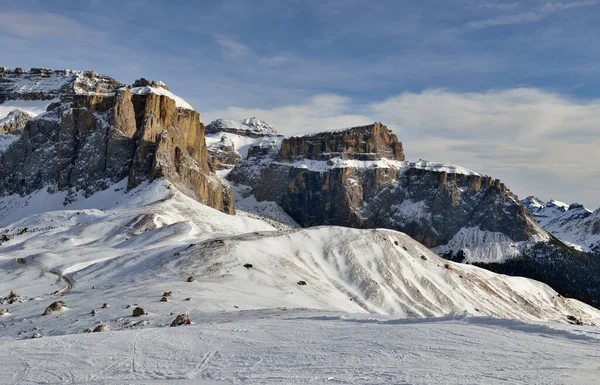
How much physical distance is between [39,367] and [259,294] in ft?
127

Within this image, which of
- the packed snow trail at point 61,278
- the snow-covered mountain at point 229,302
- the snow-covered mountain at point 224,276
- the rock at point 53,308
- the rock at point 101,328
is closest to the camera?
the snow-covered mountain at point 229,302

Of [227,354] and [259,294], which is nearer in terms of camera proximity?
[227,354]

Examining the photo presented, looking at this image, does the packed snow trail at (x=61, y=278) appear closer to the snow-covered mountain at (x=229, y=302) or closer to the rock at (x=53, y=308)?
the snow-covered mountain at (x=229, y=302)

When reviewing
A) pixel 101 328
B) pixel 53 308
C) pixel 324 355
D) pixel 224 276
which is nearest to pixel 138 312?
pixel 101 328

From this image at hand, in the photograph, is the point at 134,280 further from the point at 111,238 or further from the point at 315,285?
the point at 111,238

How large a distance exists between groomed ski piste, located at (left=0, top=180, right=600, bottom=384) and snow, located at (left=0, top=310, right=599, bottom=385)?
3.1 inches

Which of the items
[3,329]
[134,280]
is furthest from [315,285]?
[3,329]

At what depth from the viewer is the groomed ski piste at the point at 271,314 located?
17516 mm

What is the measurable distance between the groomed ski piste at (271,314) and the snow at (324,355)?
80 mm

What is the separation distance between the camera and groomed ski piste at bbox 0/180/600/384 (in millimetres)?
17516

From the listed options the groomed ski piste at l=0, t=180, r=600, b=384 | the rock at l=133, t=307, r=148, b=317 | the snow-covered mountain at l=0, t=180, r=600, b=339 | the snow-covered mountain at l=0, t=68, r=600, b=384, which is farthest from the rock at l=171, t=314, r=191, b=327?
the rock at l=133, t=307, r=148, b=317

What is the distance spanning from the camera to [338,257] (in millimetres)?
91875

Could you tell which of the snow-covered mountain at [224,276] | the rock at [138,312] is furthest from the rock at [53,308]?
the rock at [138,312]

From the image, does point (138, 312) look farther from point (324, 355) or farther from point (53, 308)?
point (324, 355)
